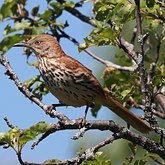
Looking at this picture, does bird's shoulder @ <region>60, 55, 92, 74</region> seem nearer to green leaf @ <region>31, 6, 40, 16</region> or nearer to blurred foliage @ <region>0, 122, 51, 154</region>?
green leaf @ <region>31, 6, 40, 16</region>

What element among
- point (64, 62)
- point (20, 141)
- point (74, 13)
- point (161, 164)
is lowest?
point (20, 141)

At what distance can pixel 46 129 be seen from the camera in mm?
3689

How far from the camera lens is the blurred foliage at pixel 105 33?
4129mm

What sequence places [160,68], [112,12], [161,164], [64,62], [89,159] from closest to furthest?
[89,159] < [112,12] < [161,164] < [64,62] < [160,68]

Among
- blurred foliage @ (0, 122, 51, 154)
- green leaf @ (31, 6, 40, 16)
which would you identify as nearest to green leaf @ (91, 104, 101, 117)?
green leaf @ (31, 6, 40, 16)

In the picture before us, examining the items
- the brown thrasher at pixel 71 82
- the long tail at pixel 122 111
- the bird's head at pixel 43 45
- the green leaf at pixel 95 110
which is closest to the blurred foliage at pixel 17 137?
the brown thrasher at pixel 71 82

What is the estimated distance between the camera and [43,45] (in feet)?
20.0

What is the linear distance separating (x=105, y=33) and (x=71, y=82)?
1.07 meters

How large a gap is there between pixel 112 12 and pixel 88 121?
0.83 meters

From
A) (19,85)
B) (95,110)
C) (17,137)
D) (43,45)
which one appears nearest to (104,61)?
(95,110)

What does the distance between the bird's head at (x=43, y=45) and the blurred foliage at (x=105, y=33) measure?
5.0 inches

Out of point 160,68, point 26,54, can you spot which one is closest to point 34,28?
point 26,54

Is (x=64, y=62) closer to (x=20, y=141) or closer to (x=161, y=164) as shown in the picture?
(x=161, y=164)

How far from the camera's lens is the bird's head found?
6.04m
